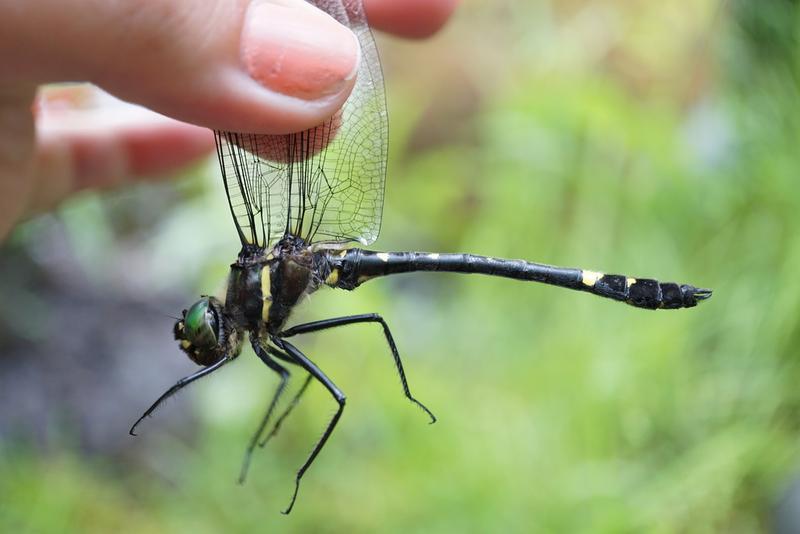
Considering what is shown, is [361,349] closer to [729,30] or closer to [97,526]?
[97,526]

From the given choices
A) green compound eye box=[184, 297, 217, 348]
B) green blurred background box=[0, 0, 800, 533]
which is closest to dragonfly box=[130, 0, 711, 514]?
green compound eye box=[184, 297, 217, 348]

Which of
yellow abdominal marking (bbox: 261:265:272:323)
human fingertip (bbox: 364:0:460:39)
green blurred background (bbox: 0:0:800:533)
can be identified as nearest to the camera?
yellow abdominal marking (bbox: 261:265:272:323)

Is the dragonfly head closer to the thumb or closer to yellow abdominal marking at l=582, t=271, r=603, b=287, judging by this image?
the thumb

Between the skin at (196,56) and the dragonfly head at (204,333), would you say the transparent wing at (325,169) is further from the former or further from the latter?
the skin at (196,56)

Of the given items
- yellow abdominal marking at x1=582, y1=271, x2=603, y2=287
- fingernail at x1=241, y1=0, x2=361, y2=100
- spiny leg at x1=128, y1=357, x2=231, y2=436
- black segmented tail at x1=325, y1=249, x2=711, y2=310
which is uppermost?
yellow abdominal marking at x1=582, y1=271, x2=603, y2=287

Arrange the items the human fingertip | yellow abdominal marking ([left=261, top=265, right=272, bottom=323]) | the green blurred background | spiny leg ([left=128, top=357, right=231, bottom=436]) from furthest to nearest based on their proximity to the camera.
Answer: the green blurred background < the human fingertip < yellow abdominal marking ([left=261, top=265, right=272, bottom=323]) < spiny leg ([left=128, top=357, right=231, bottom=436])

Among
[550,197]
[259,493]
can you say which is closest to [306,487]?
[259,493]

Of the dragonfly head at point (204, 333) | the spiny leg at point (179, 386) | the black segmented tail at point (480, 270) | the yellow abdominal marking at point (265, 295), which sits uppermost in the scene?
the black segmented tail at point (480, 270)

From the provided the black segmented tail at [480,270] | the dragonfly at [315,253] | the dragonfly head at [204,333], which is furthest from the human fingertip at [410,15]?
the dragonfly head at [204,333]
